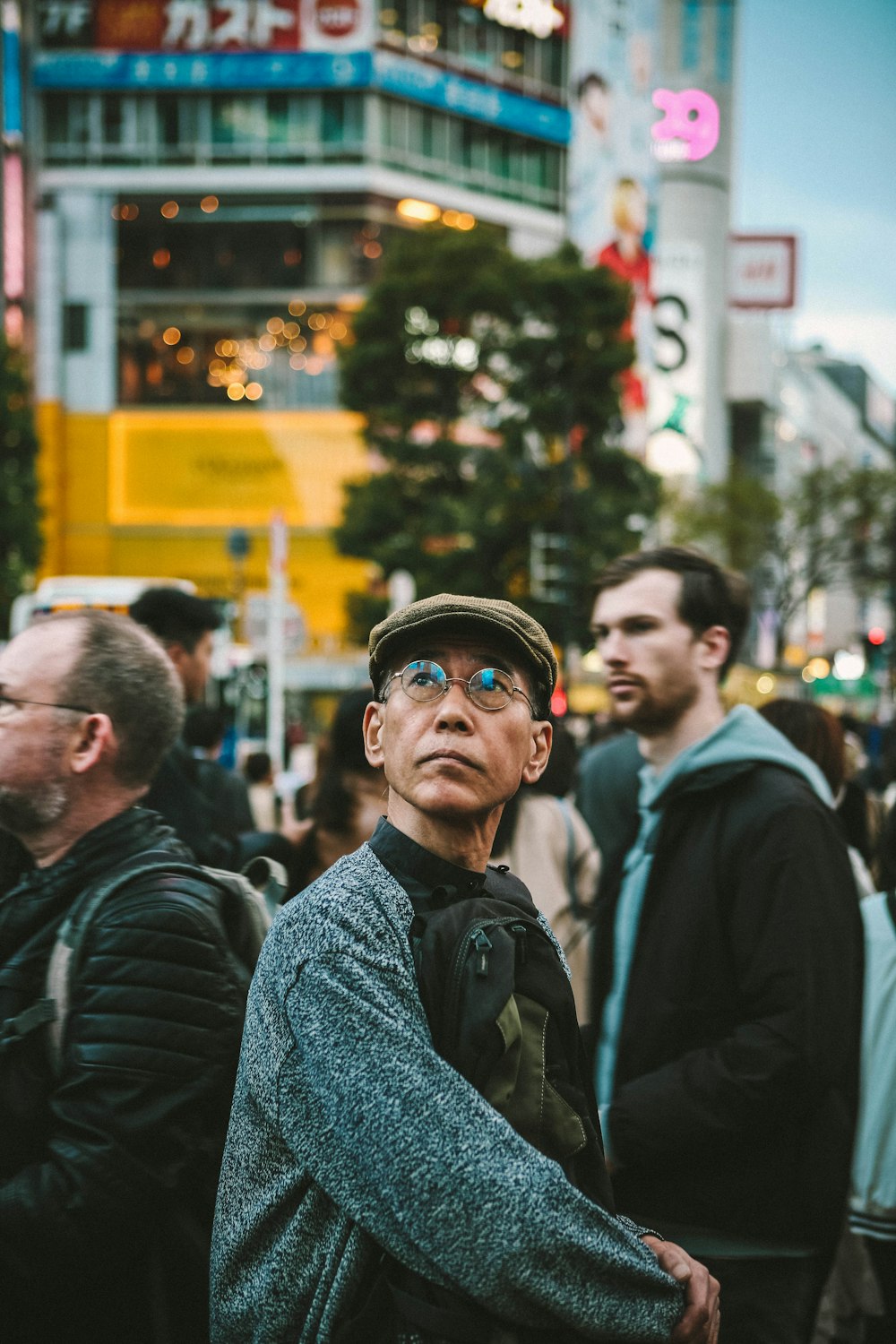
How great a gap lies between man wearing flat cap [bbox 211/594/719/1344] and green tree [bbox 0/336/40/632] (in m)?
31.0

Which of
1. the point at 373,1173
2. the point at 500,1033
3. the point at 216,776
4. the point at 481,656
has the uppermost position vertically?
the point at 481,656

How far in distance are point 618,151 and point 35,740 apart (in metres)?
48.4

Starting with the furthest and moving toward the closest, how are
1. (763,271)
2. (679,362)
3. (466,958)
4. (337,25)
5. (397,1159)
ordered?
1. (763,271)
2. (679,362)
3. (337,25)
4. (466,958)
5. (397,1159)

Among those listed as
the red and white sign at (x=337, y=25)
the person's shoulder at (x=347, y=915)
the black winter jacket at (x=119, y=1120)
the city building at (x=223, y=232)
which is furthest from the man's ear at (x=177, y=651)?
the red and white sign at (x=337, y=25)

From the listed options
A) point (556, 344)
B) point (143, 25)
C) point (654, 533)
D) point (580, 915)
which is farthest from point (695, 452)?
point (580, 915)

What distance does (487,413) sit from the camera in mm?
28250

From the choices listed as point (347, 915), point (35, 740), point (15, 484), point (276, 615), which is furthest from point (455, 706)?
point (15, 484)

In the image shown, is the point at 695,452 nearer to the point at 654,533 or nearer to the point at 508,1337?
the point at 654,533

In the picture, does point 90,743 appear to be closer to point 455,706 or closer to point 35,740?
point 35,740

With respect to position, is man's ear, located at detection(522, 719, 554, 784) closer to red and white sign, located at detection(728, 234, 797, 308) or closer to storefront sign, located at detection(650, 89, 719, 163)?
storefront sign, located at detection(650, 89, 719, 163)

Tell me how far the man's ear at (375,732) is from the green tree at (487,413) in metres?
23.7

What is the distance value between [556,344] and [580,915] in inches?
947

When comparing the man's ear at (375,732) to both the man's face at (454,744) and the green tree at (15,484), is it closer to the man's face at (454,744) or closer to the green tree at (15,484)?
the man's face at (454,744)

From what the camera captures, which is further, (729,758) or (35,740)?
(729,758)
